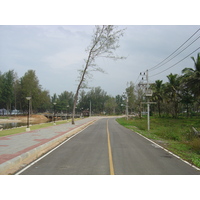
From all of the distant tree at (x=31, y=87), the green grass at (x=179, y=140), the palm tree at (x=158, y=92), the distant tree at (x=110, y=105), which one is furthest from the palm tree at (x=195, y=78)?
the distant tree at (x=110, y=105)

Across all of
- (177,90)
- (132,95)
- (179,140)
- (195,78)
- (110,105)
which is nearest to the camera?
(179,140)

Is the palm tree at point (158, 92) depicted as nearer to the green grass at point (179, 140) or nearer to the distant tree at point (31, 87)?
the green grass at point (179, 140)

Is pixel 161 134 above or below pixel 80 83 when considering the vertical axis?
below

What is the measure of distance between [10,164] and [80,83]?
2868 centimetres

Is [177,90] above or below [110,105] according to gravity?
above

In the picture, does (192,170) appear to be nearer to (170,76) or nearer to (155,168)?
(155,168)

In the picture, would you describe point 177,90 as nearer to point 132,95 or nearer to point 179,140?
point 132,95

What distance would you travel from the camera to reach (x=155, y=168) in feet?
26.1

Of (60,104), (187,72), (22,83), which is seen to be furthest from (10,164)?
(60,104)

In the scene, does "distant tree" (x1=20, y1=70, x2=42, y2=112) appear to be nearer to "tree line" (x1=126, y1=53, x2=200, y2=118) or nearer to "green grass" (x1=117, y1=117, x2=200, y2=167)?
"tree line" (x1=126, y1=53, x2=200, y2=118)

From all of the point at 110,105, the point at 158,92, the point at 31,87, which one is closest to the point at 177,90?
the point at 158,92

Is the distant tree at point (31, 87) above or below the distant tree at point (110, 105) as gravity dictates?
above

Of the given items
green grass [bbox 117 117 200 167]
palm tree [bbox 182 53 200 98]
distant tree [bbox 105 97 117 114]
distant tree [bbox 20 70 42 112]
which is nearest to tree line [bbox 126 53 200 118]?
palm tree [bbox 182 53 200 98]

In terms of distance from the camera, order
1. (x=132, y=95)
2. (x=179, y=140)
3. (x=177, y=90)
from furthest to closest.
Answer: (x=132, y=95) < (x=177, y=90) < (x=179, y=140)
